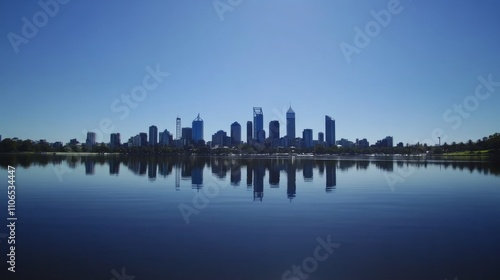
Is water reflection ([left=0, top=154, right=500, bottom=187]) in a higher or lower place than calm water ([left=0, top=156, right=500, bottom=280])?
higher

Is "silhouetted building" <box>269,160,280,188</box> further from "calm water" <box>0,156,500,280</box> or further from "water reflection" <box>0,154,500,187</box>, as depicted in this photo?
"calm water" <box>0,156,500,280</box>

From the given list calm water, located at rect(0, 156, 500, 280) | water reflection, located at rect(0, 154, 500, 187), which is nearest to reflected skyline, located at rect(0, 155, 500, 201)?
water reflection, located at rect(0, 154, 500, 187)

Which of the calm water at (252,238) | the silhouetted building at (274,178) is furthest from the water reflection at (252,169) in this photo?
the calm water at (252,238)

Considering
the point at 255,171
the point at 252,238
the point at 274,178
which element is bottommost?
the point at 252,238

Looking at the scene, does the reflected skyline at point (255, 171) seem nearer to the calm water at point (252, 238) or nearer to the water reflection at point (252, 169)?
the water reflection at point (252, 169)

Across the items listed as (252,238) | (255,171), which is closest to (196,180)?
(255,171)

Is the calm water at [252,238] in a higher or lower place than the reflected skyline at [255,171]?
lower

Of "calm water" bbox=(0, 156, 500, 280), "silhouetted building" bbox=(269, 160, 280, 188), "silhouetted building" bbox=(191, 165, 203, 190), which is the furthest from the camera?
"silhouetted building" bbox=(269, 160, 280, 188)

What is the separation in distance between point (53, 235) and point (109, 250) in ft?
15.3

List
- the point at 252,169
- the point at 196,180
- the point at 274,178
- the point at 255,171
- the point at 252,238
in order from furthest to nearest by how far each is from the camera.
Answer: the point at 252,169, the point at 255,171, the point at 274,178, the point at 196,180, the point at 252,238

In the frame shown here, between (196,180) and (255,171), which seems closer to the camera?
(196,180)

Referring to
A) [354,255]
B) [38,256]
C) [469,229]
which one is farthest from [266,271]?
[469,229]

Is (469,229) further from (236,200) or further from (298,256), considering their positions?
(236,200)

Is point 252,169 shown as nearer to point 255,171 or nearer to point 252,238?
point 255,171
